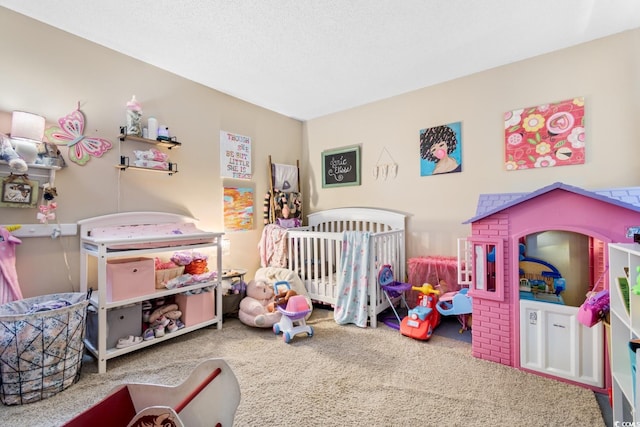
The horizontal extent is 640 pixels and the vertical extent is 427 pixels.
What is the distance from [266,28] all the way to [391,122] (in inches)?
72.2

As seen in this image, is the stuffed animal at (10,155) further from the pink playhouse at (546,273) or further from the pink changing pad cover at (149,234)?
the pink playhouse at (546,273)

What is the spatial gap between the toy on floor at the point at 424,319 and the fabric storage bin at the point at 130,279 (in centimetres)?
213

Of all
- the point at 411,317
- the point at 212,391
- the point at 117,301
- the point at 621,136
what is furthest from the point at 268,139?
the point at 621,136

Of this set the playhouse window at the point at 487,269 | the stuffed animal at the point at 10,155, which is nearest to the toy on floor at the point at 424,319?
the playhouse window at the point at 487,269

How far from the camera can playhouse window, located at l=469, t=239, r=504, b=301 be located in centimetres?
198

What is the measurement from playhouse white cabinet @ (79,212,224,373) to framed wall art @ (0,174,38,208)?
340mm

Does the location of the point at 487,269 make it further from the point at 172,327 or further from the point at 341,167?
the point at 172,327

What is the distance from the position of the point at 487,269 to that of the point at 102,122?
11.0 ft

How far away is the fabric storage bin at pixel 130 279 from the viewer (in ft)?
6.64

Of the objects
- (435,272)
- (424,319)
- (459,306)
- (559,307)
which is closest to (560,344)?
(559,307)

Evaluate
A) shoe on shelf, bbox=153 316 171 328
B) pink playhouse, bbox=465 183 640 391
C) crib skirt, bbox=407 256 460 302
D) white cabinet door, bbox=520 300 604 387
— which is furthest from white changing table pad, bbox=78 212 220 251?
white cabinet door, bbox=520 300 604 387

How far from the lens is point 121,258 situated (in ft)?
7.91

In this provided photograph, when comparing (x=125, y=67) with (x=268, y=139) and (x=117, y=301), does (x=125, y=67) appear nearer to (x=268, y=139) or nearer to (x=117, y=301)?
(x=268, y=139)

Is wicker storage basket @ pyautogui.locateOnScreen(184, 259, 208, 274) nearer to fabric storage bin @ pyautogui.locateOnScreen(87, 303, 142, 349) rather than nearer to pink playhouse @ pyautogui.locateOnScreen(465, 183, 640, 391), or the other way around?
fabric storage bin @ pyautogui.locateOnScreen(87, 303, 142, 349)
